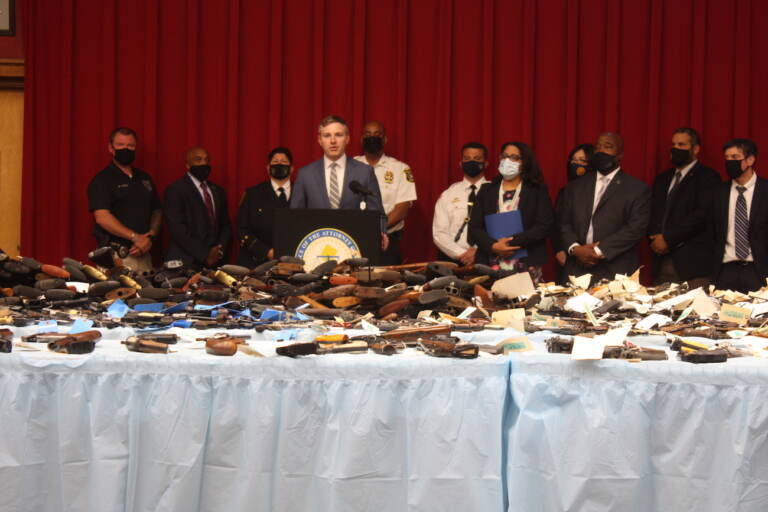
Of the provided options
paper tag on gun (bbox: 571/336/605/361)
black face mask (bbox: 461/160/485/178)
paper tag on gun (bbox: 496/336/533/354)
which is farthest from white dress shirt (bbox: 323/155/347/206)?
paper tag on gun (bbox: 571/336/605/361)

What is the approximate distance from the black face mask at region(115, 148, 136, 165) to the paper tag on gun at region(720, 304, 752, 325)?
179 inches

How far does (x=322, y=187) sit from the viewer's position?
4.93 metres

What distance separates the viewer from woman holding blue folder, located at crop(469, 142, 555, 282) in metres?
5.16

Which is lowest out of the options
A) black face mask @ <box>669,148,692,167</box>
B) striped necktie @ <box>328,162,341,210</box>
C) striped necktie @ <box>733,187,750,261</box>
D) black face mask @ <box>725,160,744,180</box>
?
striped necktie @ <box>733,187,750,261</box>

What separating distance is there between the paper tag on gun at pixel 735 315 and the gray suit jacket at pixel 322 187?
8.59 feet

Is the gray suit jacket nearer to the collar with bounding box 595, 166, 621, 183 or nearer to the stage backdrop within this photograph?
the collar with bounding box 595, 166, 621, 183

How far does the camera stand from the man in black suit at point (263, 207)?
572 centimetres

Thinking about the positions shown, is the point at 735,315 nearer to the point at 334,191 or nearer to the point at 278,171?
the point at 334,191

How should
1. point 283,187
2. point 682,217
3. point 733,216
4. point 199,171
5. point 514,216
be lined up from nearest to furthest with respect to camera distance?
point 514,216
point 733,216
point 682,217
point 283,187
point 199,171

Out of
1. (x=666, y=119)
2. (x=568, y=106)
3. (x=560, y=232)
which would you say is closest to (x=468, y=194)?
(x=560, y=232)

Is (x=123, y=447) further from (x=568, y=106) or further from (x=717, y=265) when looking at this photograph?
(x=568, y=106)

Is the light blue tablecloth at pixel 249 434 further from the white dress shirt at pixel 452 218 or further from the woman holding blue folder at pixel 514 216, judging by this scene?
the white dress shirt at pixel 452 218

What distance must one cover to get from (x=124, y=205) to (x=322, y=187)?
179cm

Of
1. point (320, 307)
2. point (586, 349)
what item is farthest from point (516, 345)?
point (320, 307)
